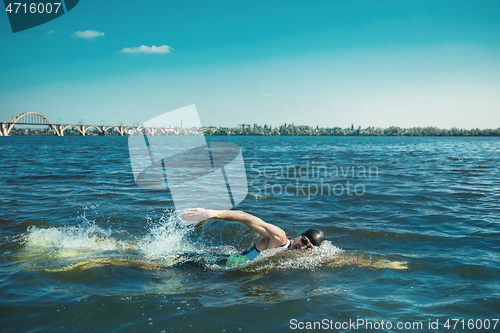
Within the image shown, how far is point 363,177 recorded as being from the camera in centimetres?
2073

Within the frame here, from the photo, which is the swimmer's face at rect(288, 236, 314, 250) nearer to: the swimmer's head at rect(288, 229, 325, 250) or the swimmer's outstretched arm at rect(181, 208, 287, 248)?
the swimmer's head at rect(288, 229, 325, 250)

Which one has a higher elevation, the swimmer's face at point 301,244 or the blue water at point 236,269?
the swimmer's face at point 301,244

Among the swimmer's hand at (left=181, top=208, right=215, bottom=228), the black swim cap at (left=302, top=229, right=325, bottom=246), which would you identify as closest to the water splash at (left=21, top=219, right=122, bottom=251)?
the swimmer's hand at (left=181, top=208, right=215, bottom=228)

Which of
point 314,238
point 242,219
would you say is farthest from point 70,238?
point 314,238

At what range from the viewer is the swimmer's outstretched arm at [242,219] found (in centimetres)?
570

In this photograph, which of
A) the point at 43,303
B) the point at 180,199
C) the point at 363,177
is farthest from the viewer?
the point at 363,177

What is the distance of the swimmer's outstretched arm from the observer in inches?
224

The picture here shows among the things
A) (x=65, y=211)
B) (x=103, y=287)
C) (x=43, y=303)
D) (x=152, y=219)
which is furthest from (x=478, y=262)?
(x=65, y=211)

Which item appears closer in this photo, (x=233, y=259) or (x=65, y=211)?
(x=233, y=259)

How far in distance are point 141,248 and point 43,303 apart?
2963mm

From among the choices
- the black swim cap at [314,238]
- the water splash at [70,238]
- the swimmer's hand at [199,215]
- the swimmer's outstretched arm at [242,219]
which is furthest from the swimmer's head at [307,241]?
the water splash at [70,238]

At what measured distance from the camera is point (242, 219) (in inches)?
237

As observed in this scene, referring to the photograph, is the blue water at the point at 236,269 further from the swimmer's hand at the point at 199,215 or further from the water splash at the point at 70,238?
the swimmer's hand at the point at 199,215

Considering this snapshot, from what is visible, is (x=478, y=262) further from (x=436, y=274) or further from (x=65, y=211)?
(x=65, y=211)
